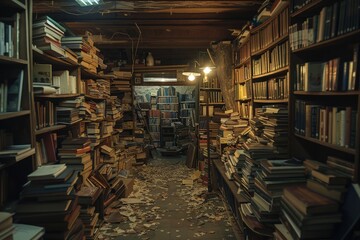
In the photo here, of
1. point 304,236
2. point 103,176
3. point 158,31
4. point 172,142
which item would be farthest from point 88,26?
point 172,142

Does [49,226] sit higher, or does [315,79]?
[315,79]

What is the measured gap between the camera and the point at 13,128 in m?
2.11

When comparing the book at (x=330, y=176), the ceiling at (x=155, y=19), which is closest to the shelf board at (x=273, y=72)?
the ceiling at (x=155, y=19)

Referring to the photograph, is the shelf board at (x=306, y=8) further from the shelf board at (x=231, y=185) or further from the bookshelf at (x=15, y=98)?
the bookshelf at (x=15, y=98)

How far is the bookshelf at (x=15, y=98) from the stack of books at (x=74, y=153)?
0.77 metres

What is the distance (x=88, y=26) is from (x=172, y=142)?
17.9ft

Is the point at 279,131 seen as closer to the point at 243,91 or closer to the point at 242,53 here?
the point at 243,91

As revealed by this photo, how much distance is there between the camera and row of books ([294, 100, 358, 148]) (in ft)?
5.58

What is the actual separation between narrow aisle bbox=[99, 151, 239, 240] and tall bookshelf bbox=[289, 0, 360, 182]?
1629 millimetres

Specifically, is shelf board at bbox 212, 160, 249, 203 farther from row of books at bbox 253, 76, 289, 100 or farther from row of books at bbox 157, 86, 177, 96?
row of books at bbox 157, 86, 177, 96

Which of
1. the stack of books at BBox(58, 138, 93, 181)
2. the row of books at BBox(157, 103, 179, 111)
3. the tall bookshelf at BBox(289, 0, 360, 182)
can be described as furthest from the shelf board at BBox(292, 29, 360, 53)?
the row of books at BBox(157, 103, 179, 111)

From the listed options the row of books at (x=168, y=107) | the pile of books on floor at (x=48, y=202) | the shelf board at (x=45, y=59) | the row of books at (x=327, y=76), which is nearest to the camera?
the row of books at (x=327, y=76)

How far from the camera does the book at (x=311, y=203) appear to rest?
1630 mm

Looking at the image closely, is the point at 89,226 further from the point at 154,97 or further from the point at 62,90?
the point at 154,97
